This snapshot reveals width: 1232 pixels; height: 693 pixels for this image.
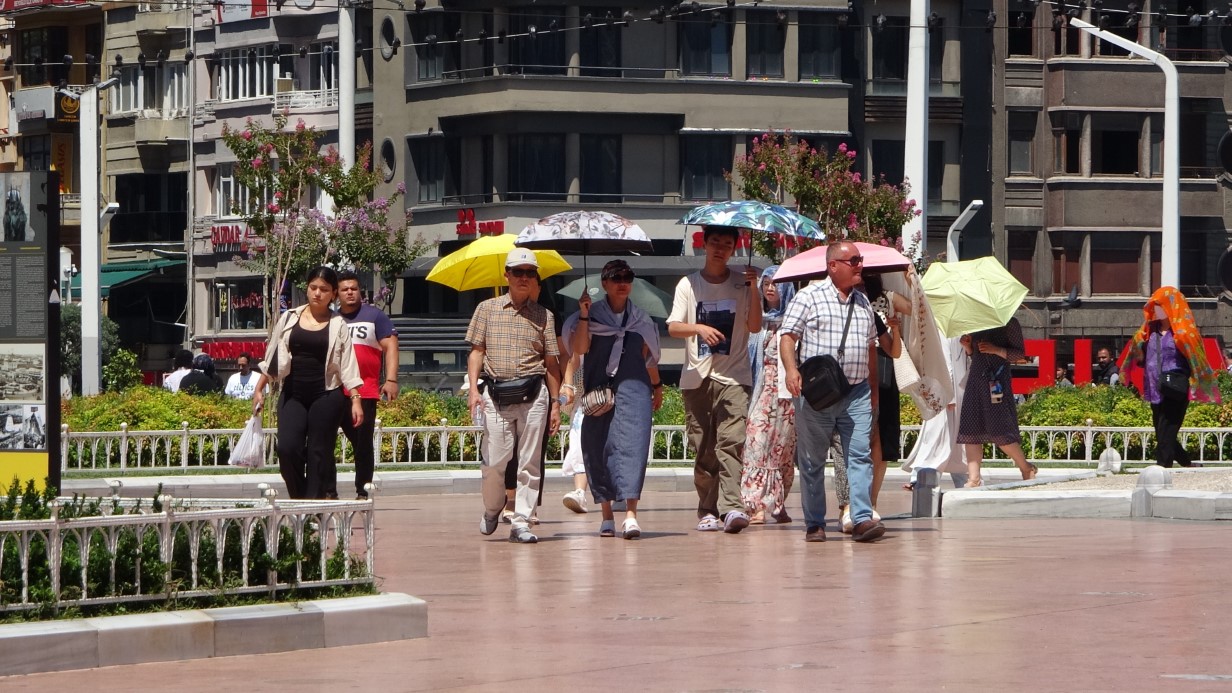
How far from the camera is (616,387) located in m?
15.2

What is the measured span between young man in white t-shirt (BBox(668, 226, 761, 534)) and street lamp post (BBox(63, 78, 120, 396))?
21904 millimetres

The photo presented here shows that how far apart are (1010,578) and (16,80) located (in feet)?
210

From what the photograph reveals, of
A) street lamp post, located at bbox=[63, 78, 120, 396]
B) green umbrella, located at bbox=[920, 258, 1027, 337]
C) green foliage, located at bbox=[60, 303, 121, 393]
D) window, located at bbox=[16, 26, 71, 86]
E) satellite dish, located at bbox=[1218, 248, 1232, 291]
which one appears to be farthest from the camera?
window, located at bbox=[16, 26, 71, 86]

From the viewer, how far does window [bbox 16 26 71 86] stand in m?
70.3

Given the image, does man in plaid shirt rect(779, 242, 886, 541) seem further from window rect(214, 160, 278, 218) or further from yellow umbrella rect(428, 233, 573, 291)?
window rect(214, 160, 278, 218)

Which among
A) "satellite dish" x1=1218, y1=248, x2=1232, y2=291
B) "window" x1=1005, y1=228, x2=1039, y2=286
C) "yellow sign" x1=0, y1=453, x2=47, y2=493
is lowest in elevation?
"yellow sign" x1=0, y1=453, x2=47, y2=493

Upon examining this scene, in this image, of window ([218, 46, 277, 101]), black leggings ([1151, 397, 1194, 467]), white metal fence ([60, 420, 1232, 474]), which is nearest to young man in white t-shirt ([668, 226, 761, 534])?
black leggings ([1151, 397, 1194, 467])

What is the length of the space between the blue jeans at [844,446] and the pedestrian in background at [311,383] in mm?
2805

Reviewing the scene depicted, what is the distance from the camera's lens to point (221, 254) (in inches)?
2594

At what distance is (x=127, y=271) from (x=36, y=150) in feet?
22.9

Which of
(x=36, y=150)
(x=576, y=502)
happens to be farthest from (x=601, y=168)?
(x=576, y=502)

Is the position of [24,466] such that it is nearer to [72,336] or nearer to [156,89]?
[72,336]

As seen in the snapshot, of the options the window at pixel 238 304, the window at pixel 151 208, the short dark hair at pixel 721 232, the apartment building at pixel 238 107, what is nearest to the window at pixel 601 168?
the apartment building at pixel 238 107

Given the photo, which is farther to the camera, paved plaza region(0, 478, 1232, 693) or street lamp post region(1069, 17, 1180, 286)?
street lamp post region(1069, 17, 1180, 286)
